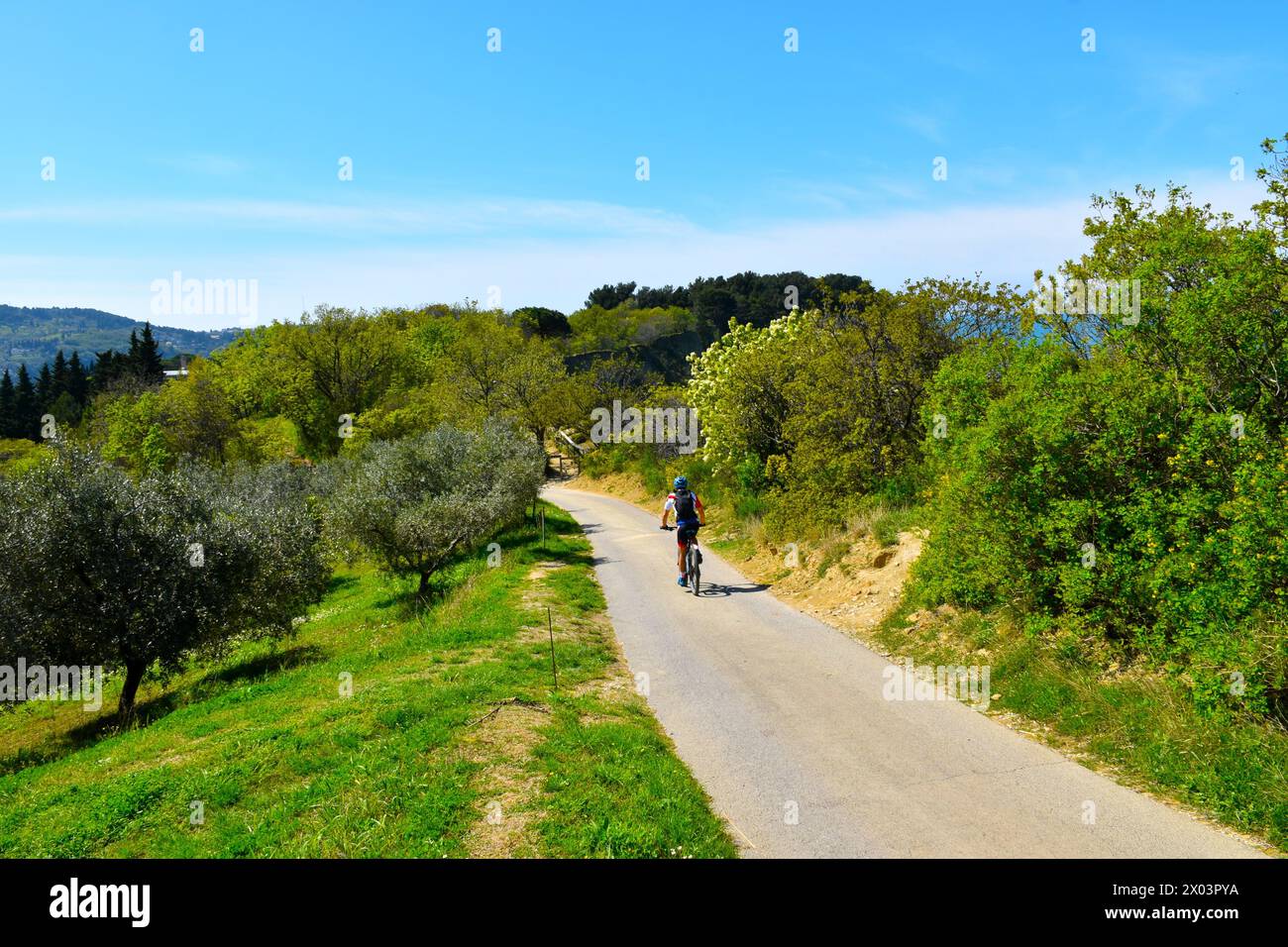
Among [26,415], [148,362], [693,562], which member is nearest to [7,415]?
[26,415]

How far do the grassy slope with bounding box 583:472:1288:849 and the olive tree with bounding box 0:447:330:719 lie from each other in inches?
578

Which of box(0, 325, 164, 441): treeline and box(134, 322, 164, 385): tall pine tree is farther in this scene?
box(134, 322, 164, 385): tall pine tree

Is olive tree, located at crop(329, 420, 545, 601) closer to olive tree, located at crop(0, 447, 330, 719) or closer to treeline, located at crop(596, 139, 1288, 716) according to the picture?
olive tree, located at crop(0, 447, 330, 719)

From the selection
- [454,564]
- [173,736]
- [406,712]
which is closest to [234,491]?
[454,564]

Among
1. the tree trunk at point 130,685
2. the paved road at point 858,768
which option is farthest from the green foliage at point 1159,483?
the tree trunk at point 130,685

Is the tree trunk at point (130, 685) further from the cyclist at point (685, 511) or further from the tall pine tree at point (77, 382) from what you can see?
the tall pine tree at point (77, 382)

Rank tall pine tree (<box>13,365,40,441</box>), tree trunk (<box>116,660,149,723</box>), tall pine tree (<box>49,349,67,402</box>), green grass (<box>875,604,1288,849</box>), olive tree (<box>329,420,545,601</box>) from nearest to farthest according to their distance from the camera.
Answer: green grass (<box>875,604,1288,849</box>) → tree trunk (<box>116,660,149,723</box>) → olive tree (<box>329,420,545,601</box>) → tall pine tree (<box>13,365,40,441</box>) → tall pine tree (<box>49,349,67,402</box>)

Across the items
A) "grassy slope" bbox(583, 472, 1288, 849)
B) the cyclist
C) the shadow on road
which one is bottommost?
the shadow on road

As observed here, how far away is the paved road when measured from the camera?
562 cm

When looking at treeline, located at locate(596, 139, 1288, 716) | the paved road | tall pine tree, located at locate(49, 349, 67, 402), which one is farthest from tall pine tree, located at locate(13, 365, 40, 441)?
treeline, located at locate(596, 139, 1288, 716)

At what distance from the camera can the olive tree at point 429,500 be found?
2091cm

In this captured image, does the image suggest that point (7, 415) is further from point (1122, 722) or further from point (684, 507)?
point (1122, 722)
